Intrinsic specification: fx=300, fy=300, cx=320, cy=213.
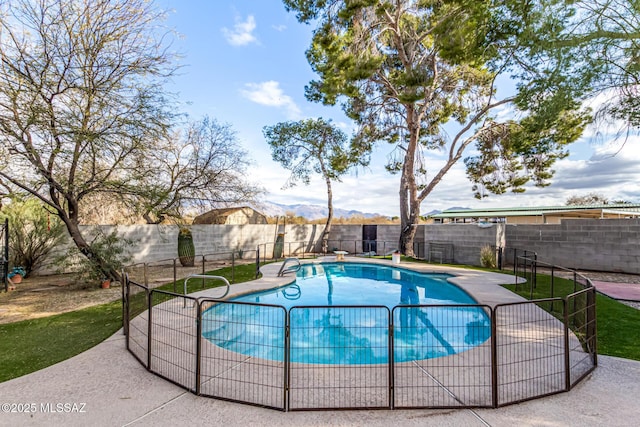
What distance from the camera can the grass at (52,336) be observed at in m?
3.43

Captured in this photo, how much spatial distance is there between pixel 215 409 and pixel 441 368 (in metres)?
2.27

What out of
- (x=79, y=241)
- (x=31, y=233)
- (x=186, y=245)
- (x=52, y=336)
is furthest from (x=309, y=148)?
(x=52, y=336)

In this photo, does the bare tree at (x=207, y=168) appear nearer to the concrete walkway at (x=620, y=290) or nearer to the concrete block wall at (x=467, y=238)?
the concrete block wall at (x=467, y=238)

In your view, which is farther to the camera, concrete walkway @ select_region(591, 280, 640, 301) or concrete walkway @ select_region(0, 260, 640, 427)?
concrete walkway @ select_region(591, 280, 640, 301)

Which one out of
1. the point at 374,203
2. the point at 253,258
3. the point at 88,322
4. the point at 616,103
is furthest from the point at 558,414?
the point at 374,203

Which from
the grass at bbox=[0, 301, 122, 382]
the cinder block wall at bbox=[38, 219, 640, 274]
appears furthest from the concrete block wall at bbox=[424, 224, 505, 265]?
the grass at bbox=[0, 301, 122, 382]

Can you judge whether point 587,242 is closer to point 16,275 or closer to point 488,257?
point 488,257

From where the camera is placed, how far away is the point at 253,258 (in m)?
13.9

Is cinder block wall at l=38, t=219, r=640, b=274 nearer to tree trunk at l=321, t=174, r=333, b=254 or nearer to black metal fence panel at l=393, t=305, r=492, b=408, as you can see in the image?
tree trunk at l=321, t=174, r=333, b=254

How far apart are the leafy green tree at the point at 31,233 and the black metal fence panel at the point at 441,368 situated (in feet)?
32.5

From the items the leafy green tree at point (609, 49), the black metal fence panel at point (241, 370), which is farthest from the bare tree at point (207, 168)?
the leafy green tree at point (609, 49)

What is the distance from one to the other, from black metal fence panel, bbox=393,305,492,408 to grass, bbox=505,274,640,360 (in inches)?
56.8

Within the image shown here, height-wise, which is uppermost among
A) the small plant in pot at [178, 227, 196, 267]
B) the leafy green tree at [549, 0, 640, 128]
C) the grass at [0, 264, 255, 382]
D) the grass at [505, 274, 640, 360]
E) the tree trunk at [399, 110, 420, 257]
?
the leafy green tree at [549, 0, 640, 128]

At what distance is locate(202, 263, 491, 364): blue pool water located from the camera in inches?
155
